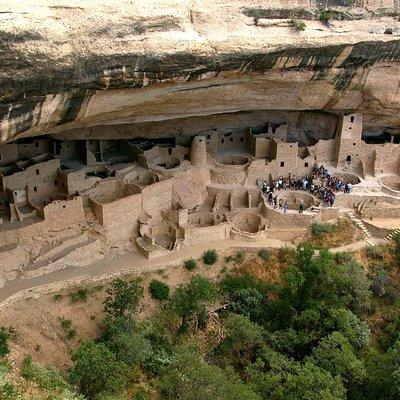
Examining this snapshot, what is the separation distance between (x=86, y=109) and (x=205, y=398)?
6511 millimetres

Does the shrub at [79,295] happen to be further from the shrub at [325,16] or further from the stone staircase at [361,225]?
the shrub at [325,16]

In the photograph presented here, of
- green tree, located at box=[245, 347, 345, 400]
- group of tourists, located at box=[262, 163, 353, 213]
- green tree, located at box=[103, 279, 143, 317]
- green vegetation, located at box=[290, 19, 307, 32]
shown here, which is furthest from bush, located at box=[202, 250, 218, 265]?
green vegetation, located at box=[290, 19, 307, 32]

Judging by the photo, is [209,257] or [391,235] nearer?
[209,257]

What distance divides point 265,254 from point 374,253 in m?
3.14

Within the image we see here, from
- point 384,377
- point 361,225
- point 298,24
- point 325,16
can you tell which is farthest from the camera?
point 361,225

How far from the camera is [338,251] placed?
1714 cm

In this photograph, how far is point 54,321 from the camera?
13.9 m

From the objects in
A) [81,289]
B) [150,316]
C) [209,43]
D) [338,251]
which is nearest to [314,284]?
[338,251]

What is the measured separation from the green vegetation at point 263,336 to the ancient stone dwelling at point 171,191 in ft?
4.25

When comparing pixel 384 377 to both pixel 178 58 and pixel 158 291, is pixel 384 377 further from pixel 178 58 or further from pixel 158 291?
pixel 178 58

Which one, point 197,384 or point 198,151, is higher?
point 198,151

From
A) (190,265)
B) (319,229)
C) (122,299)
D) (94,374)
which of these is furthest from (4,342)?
(319,229)

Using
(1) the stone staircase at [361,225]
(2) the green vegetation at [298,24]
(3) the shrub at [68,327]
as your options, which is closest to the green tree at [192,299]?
(3) the shrub at [68,327]

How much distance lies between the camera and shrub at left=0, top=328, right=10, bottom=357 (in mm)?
11780
